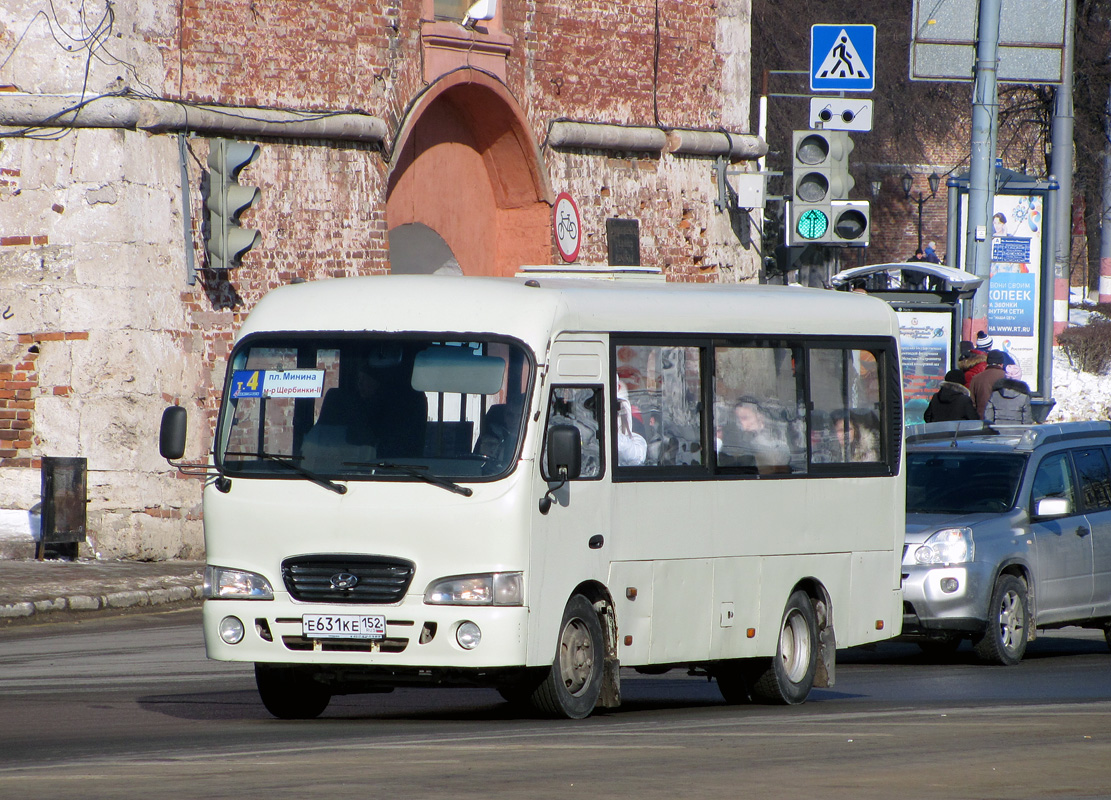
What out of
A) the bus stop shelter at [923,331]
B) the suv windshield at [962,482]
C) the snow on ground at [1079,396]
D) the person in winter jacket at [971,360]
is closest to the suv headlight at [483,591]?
the suv windshield at [962,482]

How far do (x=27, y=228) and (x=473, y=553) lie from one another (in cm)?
1056

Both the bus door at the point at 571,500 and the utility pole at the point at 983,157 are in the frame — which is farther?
the utility pole at the point at 983,157

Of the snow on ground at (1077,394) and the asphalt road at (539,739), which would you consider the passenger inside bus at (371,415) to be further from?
the snow on ground at (1077,394)

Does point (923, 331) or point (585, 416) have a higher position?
point (923, 331)

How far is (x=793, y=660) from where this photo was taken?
37.4 feet

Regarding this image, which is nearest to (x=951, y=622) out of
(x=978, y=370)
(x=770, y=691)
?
(x=770, y=691)

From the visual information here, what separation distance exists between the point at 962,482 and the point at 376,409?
249 inches

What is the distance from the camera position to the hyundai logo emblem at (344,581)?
31.0 feet

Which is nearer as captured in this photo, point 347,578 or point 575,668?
point 347,578

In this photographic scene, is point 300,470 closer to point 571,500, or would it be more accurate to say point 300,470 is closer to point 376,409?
point 376,409

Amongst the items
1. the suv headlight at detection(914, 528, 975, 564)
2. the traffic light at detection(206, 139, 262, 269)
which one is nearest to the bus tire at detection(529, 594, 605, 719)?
Answer: the suv headlight at detection(914, 528, 975, 564)

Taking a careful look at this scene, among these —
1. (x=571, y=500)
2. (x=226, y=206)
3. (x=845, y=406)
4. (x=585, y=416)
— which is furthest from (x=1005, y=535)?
(x=226, y=206)

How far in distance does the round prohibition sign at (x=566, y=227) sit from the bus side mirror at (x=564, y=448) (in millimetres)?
14289

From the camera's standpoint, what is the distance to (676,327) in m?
10.6
